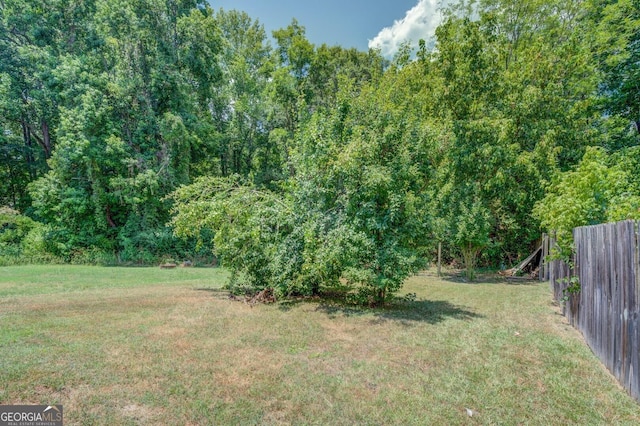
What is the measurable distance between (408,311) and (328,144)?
13.1ft

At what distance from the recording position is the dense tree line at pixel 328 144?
7035mm

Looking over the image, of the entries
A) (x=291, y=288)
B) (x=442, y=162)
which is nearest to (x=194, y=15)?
(x=442, y=162)

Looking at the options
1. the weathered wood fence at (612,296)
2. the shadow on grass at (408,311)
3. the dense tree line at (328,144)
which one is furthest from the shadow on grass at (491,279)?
the weathered wood fence at (612,296)

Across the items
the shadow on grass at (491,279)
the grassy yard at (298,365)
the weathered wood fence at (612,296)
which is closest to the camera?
the grassy yard at (298,365)

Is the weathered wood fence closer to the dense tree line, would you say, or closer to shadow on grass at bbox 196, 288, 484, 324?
the dense tree line

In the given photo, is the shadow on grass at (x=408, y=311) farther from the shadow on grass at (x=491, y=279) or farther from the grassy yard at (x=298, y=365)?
the shadow on grass at (x=491, y=279)

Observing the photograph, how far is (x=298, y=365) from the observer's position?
13.6 ft

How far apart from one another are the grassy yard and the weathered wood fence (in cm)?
25

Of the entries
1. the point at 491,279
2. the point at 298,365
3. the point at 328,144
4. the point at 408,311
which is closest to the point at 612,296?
the point at 408,311

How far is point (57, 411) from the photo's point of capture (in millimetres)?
2938

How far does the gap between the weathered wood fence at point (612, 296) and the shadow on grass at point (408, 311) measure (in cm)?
209

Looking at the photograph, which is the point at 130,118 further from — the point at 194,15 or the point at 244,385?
the point at 244,385

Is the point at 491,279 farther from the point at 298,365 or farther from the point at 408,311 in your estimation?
the point at 298,365

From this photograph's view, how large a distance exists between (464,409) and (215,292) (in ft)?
23.3
